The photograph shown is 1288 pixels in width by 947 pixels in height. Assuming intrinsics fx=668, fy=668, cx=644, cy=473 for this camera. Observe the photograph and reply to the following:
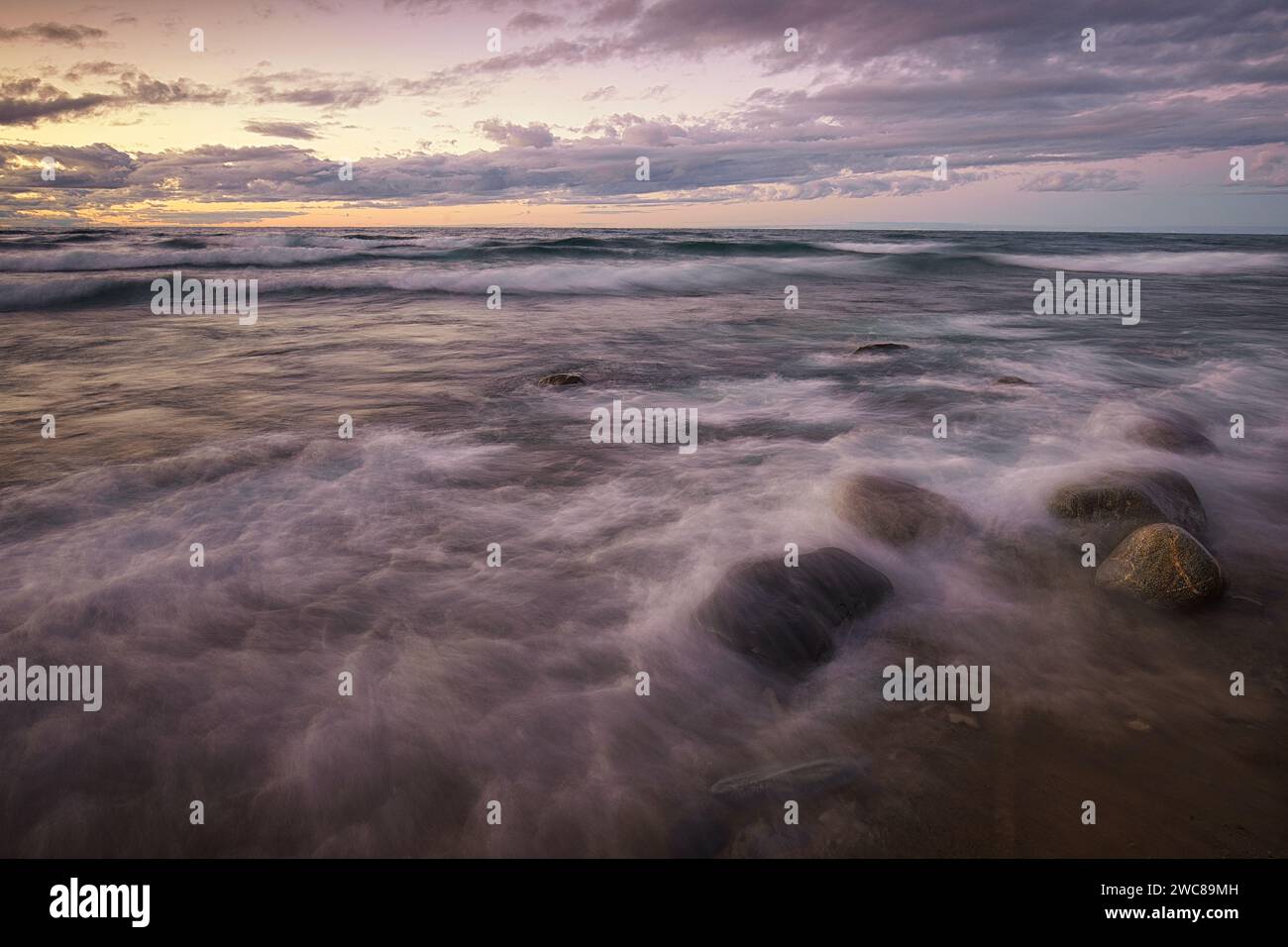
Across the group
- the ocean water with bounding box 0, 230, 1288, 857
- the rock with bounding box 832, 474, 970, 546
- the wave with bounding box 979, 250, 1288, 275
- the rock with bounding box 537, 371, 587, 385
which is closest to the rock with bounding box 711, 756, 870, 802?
the ocean water with bounding box 0, 230, 1288, 857

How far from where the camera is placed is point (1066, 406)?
819 cm

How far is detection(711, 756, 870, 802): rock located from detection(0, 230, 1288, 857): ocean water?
0.04m

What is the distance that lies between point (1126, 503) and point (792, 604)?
8.97 ft

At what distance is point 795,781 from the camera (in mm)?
2760

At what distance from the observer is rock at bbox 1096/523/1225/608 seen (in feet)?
12.7

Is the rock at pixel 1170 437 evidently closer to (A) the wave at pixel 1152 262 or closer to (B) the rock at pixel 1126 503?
(B) the rock at pixel 1126 503

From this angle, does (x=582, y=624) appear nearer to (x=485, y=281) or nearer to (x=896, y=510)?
(x=896, y=510)

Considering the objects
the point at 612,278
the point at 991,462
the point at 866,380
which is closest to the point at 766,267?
the point at 612,278

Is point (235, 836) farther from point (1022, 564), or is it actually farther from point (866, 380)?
point (866, 380)

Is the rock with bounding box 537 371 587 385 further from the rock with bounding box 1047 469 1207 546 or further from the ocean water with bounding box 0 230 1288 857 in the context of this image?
the rock with bounding box 1047 469 1207 546

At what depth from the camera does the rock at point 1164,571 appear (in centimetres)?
386

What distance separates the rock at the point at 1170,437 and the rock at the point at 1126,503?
6.16 ft

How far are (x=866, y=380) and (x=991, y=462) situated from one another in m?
3.48
